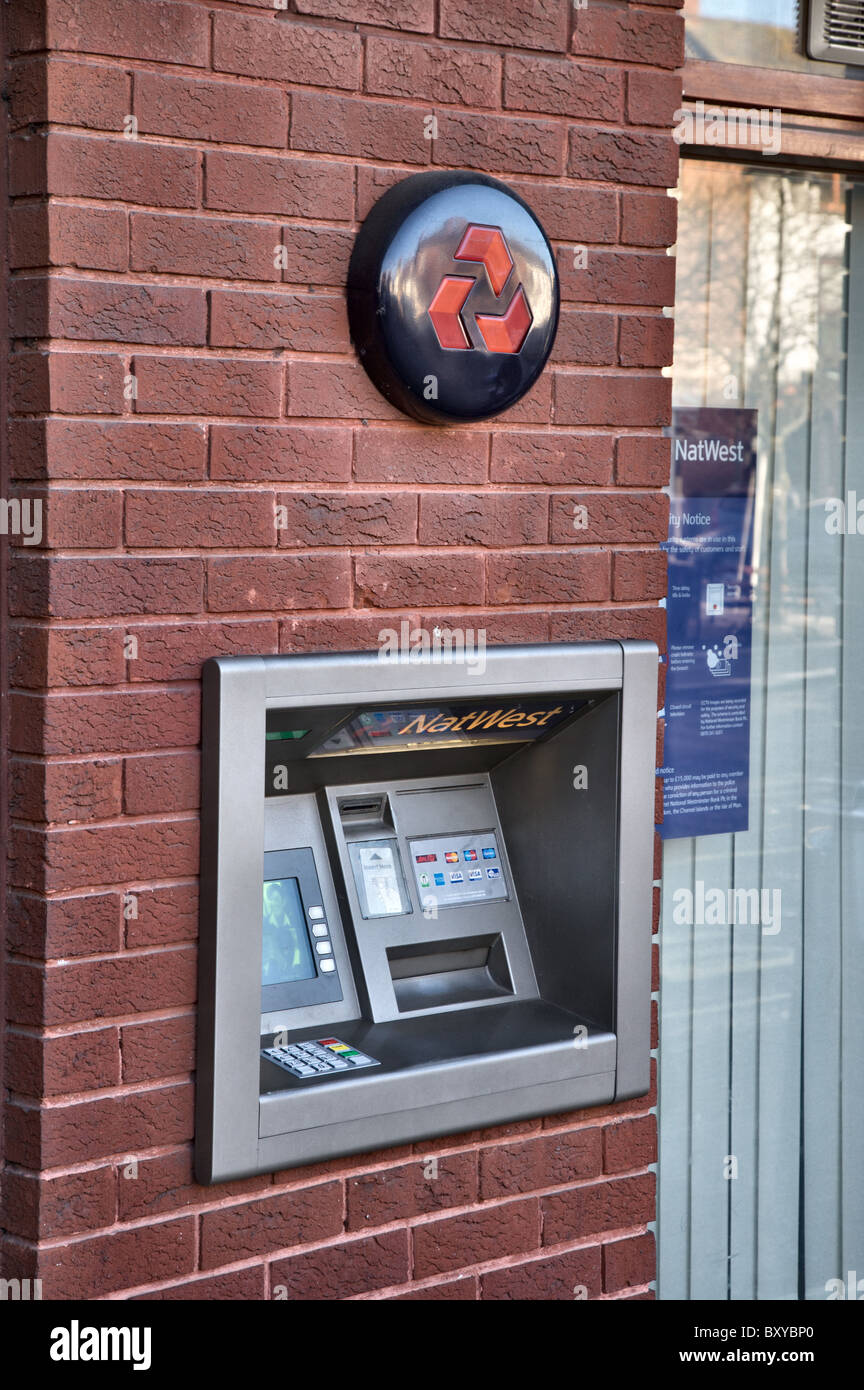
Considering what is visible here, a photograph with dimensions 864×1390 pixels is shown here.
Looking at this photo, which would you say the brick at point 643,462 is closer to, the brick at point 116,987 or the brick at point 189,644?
the brick at point 189,644

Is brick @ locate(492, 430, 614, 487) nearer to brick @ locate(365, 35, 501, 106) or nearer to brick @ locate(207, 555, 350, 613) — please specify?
brick @ locate(207, 555, 350, 613)

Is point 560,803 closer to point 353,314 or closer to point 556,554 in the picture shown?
point 556,554

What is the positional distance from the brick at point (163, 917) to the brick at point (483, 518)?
71 centimetres

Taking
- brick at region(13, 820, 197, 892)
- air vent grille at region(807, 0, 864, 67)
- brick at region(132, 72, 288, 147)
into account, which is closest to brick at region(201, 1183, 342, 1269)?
brick at region(13, 820, 197, 892)

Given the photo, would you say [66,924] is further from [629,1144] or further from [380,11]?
[380,11]

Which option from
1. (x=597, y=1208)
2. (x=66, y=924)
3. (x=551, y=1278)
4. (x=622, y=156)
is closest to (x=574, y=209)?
(x=622, y=156)

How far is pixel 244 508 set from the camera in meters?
2.24

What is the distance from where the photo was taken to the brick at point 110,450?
2.07 m

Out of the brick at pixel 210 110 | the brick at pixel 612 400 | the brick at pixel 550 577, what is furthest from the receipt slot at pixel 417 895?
the brick at pixel 210 110

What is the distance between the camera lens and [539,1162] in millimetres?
2613

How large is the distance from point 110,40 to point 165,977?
4.55 feet

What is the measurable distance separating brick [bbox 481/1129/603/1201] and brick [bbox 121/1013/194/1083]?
0.61 meters
